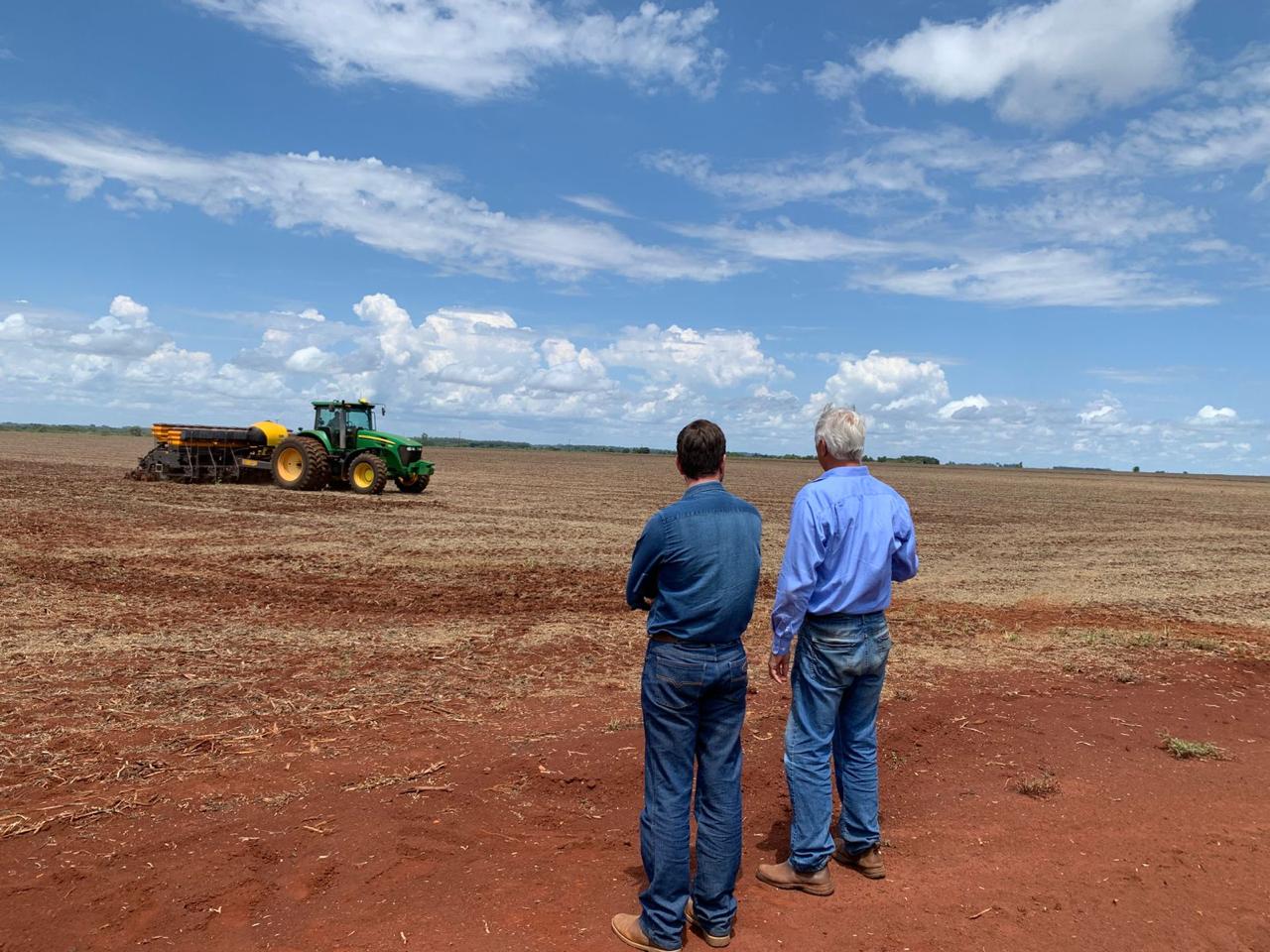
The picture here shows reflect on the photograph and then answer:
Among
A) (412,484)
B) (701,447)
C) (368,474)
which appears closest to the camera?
(701,447)

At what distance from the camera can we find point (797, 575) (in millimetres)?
3904

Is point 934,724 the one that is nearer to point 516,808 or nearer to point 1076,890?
point 1076,890

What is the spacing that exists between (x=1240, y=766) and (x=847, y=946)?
3.64m

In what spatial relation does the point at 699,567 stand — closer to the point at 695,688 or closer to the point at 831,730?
the point at 695,688

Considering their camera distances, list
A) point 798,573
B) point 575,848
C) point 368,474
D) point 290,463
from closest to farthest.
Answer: point 798,573, point 575,848, point 368,474, point 290,463

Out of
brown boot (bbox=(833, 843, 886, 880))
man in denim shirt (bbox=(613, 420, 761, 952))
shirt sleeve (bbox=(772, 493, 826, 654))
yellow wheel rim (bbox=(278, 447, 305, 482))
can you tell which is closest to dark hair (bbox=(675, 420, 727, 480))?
man in denim shirt (bbox=(613, 420, 761, 952))

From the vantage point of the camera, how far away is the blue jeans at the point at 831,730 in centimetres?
398

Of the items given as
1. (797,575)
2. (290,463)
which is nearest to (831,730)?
(797,575)

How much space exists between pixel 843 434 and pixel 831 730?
1.35 metres

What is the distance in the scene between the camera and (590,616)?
33.2 feet

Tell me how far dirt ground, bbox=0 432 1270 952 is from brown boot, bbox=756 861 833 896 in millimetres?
94

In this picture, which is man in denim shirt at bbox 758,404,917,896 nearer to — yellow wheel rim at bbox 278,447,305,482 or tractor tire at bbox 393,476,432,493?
tractor tire at bbox 393,476,432,493

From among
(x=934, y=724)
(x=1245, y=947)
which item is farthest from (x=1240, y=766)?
(x=1245, y=947)

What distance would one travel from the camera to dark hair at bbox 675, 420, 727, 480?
3590mm
